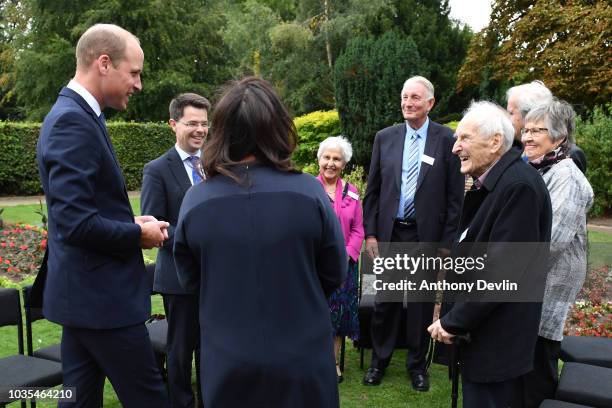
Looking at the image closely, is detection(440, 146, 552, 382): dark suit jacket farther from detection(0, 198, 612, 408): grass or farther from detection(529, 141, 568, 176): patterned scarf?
detection(0, 198, 612, 408): grass

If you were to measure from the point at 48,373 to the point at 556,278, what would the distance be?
2884 millimetres

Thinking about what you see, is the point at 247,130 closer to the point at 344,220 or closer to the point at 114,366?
the point at 114,366

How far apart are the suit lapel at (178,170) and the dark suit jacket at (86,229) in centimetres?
93

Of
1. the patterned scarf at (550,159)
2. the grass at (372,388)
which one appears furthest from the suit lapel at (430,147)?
the grass at (372,388)

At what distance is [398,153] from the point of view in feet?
15.1

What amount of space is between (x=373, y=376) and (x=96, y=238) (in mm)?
2918

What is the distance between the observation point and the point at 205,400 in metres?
2.17

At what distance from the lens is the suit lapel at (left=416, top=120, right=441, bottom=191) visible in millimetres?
4504

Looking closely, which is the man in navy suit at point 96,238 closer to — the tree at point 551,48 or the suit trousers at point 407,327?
the suit trousers at point 407,327

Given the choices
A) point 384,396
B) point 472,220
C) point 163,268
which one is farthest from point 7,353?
point 472,220

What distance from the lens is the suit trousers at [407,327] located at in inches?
181

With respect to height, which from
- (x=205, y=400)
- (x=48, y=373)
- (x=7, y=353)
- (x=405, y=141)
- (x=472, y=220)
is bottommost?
(x=7, y=353)

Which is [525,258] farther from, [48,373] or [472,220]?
[48,373]

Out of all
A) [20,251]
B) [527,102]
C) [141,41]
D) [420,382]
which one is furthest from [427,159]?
[141,41]
